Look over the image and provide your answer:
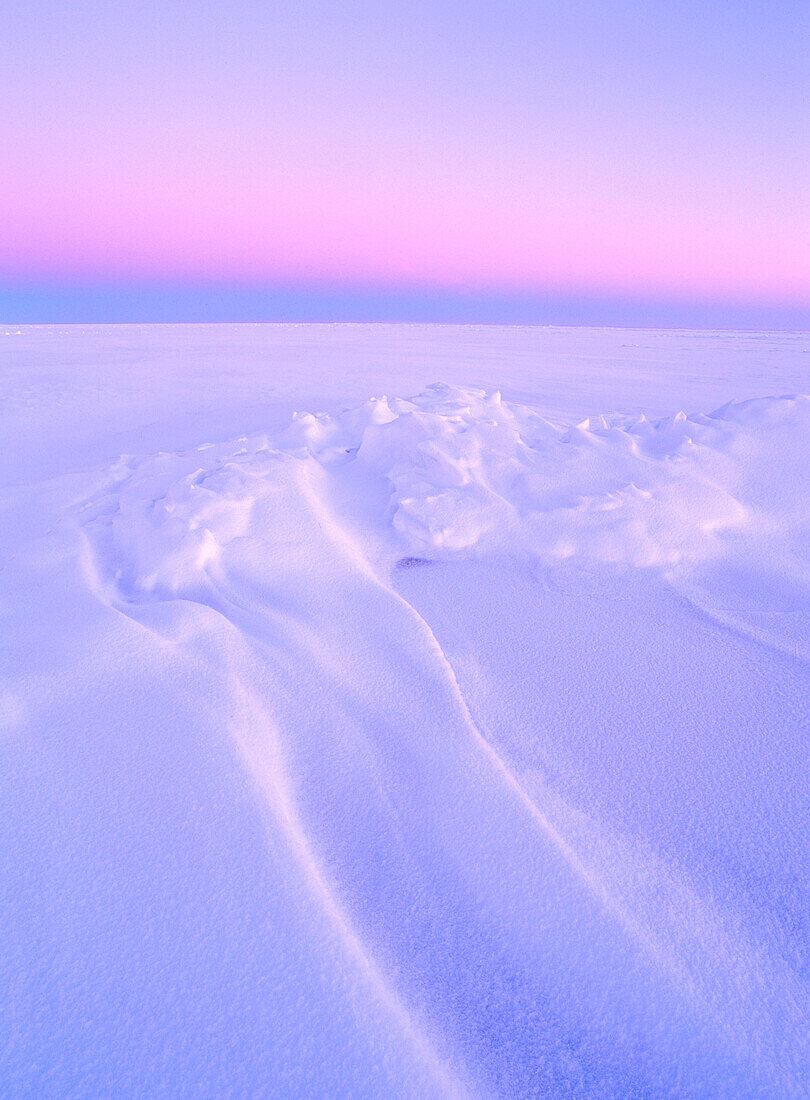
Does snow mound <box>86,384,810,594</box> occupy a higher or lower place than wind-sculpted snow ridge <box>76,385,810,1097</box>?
higher

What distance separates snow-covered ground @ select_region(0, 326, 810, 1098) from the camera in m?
0.96

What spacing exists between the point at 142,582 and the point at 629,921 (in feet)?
Result: 6.79

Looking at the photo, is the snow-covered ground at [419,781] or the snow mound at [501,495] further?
the snow mound at [501,495]

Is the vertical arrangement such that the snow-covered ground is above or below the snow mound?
below

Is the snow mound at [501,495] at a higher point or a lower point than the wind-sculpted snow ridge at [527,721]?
higher

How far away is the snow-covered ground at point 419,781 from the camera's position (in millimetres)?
961

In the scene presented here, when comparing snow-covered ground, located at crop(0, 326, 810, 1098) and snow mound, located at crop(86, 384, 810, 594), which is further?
snow mound, located at crop(86, 384, 810, 594)

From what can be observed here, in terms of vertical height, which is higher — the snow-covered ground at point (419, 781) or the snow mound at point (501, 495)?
the snow mound at point (501, 495)

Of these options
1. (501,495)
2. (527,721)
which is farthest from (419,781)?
(501,495)

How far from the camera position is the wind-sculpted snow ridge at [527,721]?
1.01 meters

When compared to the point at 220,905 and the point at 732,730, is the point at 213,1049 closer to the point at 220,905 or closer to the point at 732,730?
the point at 220,905

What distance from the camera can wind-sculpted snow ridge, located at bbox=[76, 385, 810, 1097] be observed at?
101cm

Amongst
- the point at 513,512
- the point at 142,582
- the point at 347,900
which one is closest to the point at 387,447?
the point at 513,512

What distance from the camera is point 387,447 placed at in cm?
355
